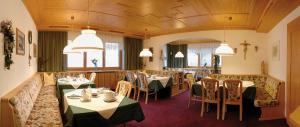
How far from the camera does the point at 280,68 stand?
171 inches

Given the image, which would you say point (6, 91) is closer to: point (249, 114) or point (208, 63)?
point (249, 114)

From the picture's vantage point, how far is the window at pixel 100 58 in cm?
713

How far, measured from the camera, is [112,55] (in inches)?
315

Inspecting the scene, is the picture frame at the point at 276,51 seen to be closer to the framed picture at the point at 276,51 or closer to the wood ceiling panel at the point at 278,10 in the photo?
the framed picture at the point at 276,51

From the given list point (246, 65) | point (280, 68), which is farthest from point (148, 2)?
point (246, 65)

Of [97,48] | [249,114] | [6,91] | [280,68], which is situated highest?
[97,48]

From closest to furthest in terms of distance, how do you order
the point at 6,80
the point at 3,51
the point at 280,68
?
the point at 3,51, the point at 6,80, the point at 280,68

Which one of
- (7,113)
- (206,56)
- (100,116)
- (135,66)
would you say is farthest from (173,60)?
(7,113)

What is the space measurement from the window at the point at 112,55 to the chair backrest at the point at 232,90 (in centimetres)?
505

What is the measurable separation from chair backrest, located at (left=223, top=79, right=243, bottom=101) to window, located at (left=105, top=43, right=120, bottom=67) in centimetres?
505

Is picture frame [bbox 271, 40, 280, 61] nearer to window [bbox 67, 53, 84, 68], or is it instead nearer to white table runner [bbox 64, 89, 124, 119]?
white table runner [bbox 64, 89, 124, 119]

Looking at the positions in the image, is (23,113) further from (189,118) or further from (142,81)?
(142,81)

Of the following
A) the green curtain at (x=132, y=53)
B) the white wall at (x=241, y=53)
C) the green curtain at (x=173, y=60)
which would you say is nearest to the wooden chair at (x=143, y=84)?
the green curtain at (x=132, y=53)

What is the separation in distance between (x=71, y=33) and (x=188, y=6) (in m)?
4.79
